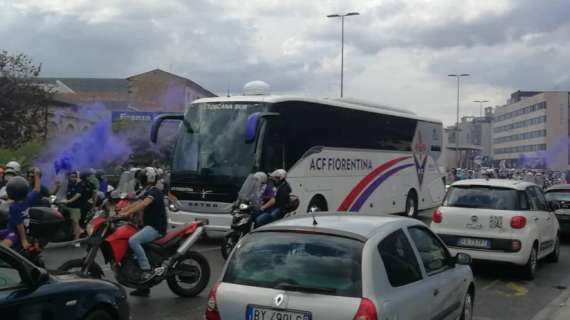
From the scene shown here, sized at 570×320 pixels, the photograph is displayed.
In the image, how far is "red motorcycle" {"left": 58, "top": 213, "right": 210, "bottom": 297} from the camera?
7.63 metres

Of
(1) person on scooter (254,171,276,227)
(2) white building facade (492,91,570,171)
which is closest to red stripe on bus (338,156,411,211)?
(1) person on scooter (254,171,276,227)

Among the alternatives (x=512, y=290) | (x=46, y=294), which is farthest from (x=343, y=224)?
(x=512, y=290)

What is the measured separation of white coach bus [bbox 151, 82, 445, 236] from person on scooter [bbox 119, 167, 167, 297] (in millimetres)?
4824

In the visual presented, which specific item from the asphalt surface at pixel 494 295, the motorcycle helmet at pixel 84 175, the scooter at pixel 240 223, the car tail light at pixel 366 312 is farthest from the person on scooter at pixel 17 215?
the motorcycle helmet at pixel 84 175

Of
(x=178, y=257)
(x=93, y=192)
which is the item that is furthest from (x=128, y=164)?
(x=178, y=257)

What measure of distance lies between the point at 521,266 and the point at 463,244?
1.16m

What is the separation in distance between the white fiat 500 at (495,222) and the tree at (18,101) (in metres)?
31.4

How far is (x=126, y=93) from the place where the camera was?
11550cm

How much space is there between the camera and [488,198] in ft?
35.1

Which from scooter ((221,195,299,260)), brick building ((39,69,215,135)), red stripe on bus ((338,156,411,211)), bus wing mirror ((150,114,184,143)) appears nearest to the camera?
scooter ((221,195,299,260))

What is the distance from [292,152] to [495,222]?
553cm

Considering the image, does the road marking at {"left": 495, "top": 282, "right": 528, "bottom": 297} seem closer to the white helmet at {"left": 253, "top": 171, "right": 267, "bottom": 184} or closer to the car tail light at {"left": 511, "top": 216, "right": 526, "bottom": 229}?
the car tail light at {"left": 511, "top": 216, "right": 526, "bottom": 229}

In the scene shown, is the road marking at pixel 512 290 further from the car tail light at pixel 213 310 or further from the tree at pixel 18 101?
the tree at pixel 18 101

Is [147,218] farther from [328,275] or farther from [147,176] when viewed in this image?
[328,275]
